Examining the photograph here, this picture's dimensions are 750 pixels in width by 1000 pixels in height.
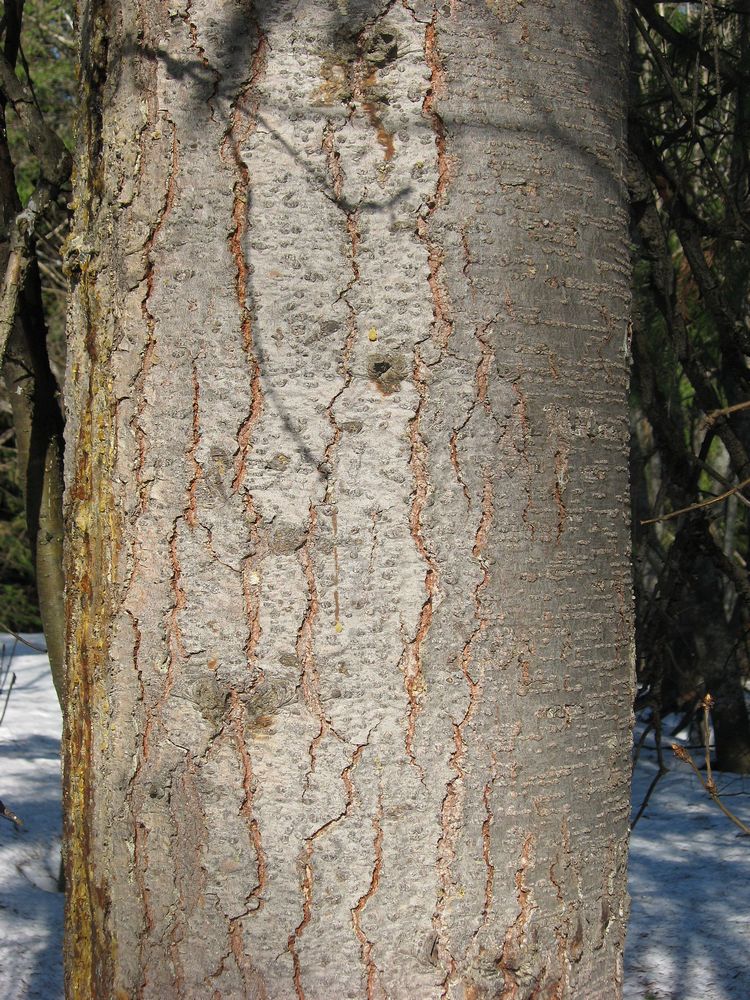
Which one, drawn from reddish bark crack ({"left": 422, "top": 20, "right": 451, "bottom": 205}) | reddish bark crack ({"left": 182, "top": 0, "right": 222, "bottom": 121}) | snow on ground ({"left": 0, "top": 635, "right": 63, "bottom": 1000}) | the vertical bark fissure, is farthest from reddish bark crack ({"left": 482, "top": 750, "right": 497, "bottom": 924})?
snow on ground ({"left": 0, "top": 635, "right": 63, "bottom": 1000})

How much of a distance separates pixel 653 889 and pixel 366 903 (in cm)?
233

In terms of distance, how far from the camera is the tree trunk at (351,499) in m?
0.82

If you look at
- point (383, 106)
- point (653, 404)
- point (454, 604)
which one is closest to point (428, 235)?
point (383, 106)

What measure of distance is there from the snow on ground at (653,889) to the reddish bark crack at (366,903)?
1.59m

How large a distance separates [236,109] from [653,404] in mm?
1551

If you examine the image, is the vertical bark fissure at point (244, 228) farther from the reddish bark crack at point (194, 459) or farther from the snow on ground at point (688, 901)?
the snow on ground at point (688, 901)

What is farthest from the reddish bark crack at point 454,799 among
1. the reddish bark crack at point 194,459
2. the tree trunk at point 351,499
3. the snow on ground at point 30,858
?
the snow on ground at point 30,858

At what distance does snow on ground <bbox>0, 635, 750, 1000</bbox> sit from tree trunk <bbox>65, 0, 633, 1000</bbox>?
159cm

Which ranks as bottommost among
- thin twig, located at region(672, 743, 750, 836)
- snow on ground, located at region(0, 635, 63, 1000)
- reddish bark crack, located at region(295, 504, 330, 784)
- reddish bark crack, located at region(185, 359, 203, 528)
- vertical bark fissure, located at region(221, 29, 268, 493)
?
snow on ground, located at region(0, 635, 63, 1000)

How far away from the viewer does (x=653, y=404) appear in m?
2.20

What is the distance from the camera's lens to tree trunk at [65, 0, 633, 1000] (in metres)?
0.82

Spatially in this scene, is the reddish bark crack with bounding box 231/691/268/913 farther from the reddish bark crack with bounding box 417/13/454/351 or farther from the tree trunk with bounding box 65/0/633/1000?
the reddish bark crack with bounding box 417/13/454/351

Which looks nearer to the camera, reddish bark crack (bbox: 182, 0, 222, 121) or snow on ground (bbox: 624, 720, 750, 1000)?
reddish bark crack (bbox: 182, 0, 222, 121)

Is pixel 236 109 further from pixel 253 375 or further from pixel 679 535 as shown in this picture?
pixel 679 535
